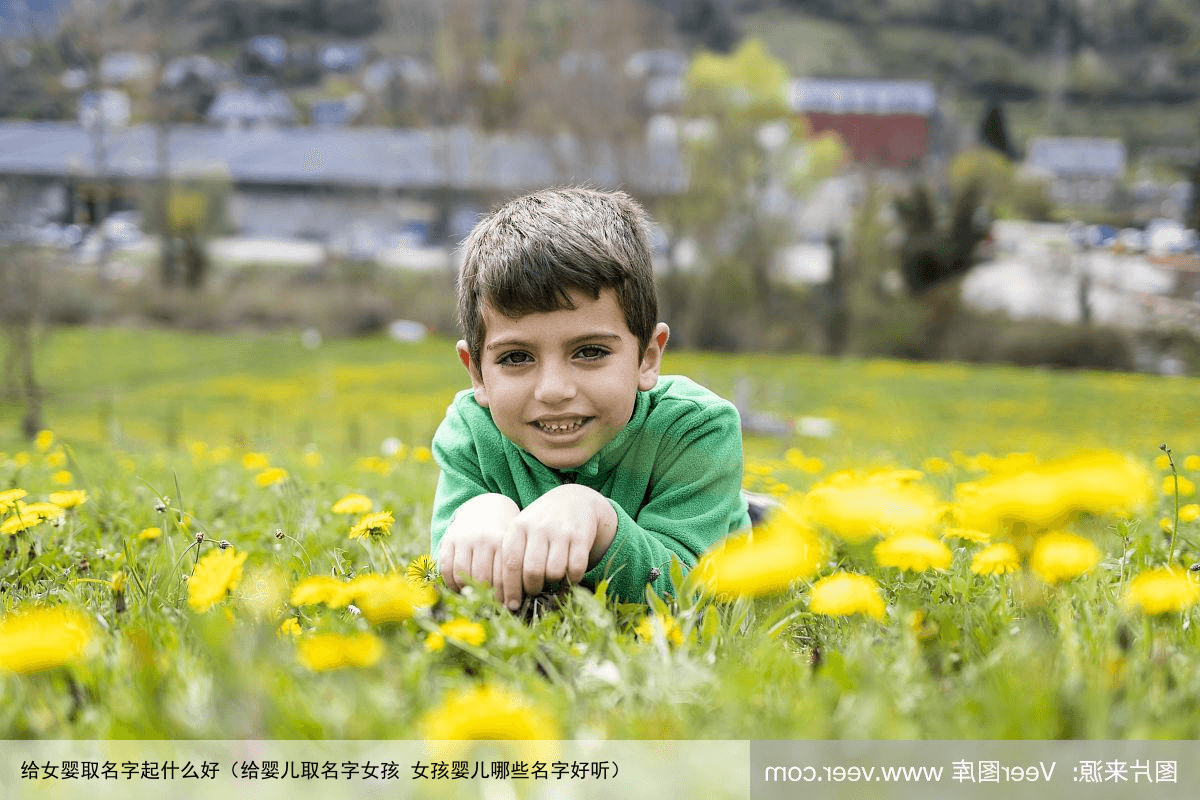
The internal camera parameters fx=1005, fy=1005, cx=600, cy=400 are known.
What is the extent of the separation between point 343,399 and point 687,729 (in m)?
18.2

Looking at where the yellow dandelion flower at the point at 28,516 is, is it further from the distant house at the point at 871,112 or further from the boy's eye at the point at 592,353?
the distant house at the point at 871,112

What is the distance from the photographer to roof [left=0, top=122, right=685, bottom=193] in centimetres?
2545

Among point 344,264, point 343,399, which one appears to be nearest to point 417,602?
point 343,399

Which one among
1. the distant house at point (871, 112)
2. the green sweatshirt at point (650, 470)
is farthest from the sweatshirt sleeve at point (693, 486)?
→ the distant house at point (871, 112)

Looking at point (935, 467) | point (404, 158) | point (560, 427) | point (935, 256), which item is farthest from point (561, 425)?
point (404, 158)

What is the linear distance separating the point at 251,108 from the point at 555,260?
165 ft

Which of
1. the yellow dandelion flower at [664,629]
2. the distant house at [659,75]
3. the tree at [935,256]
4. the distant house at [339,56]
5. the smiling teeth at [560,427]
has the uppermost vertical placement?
the distant house at [339,56]

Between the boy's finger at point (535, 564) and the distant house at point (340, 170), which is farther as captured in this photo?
the distant house at point (340, 170)

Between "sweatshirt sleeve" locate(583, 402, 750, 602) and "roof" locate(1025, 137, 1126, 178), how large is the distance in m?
40.3

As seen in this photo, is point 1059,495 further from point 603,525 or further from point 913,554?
point 603,525

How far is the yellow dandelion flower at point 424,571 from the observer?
1.69 m

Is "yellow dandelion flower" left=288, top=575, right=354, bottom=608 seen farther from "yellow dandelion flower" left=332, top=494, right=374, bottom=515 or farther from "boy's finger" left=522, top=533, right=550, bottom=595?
"yellow dandelion flower" left=332, top=494, right=374, bottom=515

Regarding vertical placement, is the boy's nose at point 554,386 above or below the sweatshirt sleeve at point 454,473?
above

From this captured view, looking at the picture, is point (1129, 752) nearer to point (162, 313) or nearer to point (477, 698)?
point (477, 698)
